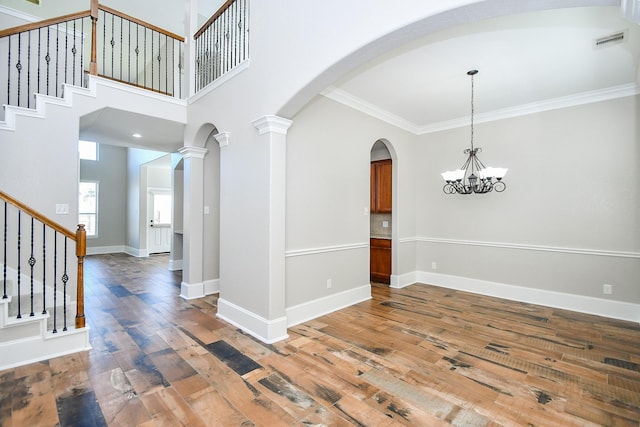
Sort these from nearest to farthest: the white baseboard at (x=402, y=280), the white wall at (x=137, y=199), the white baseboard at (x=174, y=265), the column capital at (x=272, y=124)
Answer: the column capital at (x=272, y=124)
the white baseboard at (x=402, y=280)
the white baseboard at (x=174, y=265)
the white wall at (x=137, y=199)

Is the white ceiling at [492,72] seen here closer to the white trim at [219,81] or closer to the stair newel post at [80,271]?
the white trim at [219,81]

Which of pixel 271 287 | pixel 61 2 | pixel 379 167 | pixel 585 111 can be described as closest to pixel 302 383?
pixel 271 287

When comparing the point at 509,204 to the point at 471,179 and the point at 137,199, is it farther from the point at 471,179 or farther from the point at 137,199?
the point at 137,199

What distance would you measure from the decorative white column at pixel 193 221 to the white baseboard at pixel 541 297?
3.50 meters

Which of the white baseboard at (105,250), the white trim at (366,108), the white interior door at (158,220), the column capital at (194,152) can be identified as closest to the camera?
the white trim at (366,108)

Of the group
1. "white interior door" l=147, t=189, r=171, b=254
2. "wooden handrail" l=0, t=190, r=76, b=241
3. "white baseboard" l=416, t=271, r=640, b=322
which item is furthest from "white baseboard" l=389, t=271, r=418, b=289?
"white interior door" l=147, t=189, r=171, b=254

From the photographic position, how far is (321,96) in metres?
3.80

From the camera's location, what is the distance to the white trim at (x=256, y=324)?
3.08 meters

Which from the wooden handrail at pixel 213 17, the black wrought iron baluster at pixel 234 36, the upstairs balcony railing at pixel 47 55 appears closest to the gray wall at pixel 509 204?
the black wrought iron baluster at pixel 234 36

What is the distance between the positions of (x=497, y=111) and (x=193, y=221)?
16.5ft

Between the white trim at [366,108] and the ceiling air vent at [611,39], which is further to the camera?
the white trim at [366,108]

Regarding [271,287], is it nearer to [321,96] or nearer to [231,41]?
[321,96]

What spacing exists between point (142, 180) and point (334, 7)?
8.72m

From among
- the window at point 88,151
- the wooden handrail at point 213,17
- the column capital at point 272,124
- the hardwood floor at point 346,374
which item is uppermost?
the wooden handrail at point 213,17
